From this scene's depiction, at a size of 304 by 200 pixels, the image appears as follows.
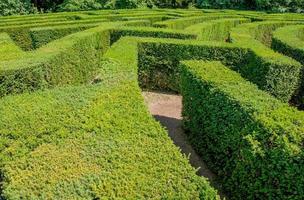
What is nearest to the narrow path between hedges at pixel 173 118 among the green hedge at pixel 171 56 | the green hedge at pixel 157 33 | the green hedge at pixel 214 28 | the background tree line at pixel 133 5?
the green hedge at pixel 171 56

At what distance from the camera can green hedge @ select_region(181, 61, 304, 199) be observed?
7.01 metres

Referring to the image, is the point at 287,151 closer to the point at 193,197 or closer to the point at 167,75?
the point at 193,197

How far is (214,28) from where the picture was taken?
69.7ft

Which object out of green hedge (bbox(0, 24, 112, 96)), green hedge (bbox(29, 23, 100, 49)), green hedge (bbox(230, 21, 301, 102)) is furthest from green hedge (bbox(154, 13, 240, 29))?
green hedge (bbox(230, 21, 301, 102))

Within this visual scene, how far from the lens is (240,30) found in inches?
760

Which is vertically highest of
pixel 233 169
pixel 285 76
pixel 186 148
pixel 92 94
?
pixel 92 94

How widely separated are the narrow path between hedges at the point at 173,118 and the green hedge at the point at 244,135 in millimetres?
279

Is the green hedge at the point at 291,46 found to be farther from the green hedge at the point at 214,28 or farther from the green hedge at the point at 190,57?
the green hedge at the point at 214,28

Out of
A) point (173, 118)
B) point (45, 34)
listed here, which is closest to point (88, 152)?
point (173, 118)

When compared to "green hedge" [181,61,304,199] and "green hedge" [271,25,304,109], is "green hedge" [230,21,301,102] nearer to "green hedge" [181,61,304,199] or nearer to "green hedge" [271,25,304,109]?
"green hedge" [271,25,304,109]

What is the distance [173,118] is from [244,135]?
5.64 meters

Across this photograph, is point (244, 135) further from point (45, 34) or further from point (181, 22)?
point (181, 22)

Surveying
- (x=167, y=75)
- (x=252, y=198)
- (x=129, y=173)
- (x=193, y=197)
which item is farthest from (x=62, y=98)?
(x=167, y=75)

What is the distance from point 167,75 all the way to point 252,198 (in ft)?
27.0
